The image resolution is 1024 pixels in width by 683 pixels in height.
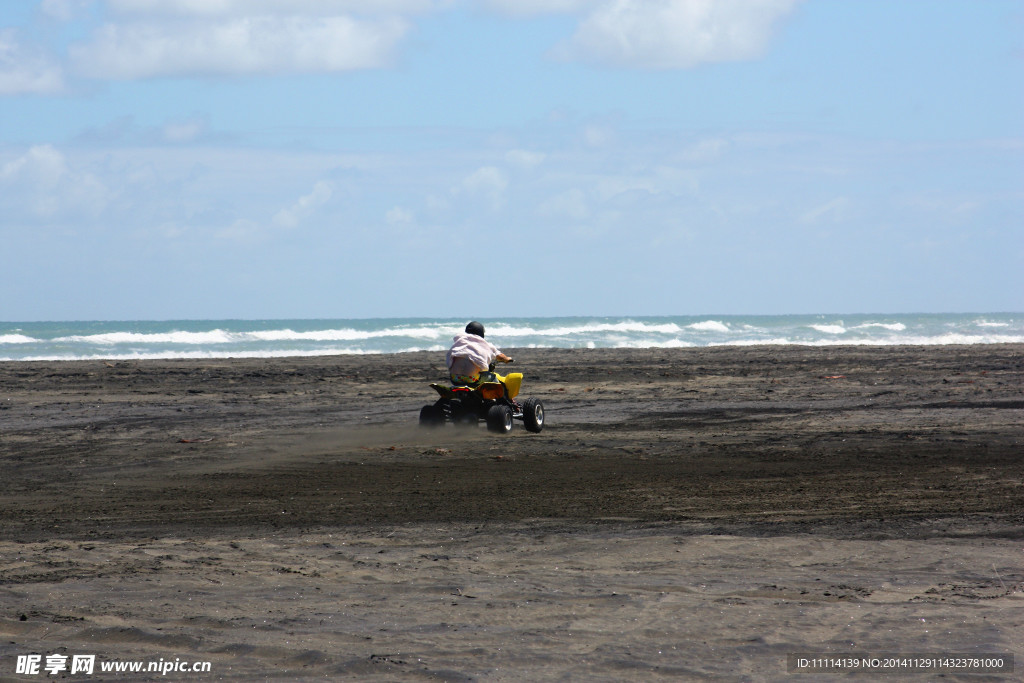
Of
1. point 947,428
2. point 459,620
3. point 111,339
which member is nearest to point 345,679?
point 459,620

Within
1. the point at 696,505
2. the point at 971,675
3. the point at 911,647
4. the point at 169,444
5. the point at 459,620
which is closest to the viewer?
the point at 971,675

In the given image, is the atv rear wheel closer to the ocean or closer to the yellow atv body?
the yellow atv body

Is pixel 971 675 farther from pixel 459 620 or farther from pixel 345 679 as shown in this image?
pixel 345 679

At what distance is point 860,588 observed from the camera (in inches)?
235

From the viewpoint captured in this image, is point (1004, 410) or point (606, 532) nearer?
point (606, 532)

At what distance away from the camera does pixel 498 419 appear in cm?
1408

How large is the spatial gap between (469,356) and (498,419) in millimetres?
1026

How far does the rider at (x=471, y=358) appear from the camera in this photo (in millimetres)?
14281

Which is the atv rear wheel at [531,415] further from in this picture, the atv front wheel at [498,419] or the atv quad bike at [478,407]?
the atv front wheel at [498,419]

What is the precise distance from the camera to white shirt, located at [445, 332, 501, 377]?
14.3 metres

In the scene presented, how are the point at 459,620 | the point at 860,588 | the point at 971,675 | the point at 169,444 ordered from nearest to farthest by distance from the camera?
the point at 971,675 → the point at 459,620 → the point at 860,588 → the point at 169,444

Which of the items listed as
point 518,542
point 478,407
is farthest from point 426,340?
point 518,542

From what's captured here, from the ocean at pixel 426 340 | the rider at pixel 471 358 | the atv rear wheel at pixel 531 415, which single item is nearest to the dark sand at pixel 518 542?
the atv rear wheel at pixel 531 415

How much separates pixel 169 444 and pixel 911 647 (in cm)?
1090
